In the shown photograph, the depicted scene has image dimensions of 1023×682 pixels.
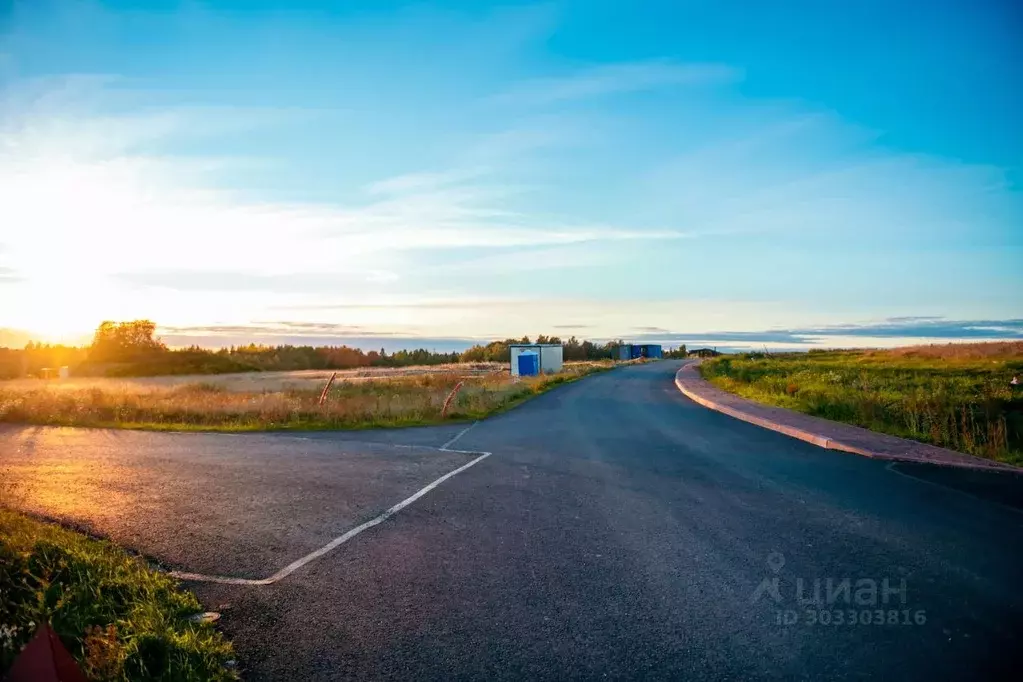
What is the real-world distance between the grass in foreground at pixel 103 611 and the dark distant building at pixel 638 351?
306ft

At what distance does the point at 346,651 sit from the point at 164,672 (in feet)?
3.78

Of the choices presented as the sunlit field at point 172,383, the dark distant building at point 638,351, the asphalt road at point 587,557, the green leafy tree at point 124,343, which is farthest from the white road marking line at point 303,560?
the dark distant building at point 638,351

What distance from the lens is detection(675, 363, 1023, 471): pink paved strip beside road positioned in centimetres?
1106

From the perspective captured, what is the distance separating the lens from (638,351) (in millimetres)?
104625

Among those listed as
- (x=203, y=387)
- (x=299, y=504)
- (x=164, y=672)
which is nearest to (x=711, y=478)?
(x=299, y=504)

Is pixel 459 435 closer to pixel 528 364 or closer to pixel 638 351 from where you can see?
pixel 528 364

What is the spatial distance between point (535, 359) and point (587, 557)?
4126 cm

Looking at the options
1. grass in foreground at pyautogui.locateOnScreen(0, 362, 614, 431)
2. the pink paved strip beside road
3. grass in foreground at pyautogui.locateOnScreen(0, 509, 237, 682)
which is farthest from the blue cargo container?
grass in foreground at pyautogui.locateOnScreen(0, 509, 237, 682)

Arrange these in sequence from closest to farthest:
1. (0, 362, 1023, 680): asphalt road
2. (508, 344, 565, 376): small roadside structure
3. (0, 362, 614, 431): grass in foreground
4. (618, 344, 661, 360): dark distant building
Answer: (0, 362, 1023, 680): asphalt road < (0, 362, 614, 431): grass in foreground < (508, 344, 565, 376): small roadside structure < (618, 344, 661, 360): dark distant building

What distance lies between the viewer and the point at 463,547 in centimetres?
672

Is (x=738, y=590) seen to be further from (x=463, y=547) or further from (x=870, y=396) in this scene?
Result: (x=870, y=396)

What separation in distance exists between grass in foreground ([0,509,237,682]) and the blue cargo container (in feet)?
131

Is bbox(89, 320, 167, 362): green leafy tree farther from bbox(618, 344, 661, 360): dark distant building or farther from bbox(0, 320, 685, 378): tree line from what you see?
bbox(618, 344, 661, 360): dark distant building

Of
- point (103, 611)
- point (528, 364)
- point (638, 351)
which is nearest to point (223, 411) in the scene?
point (103, 611)
